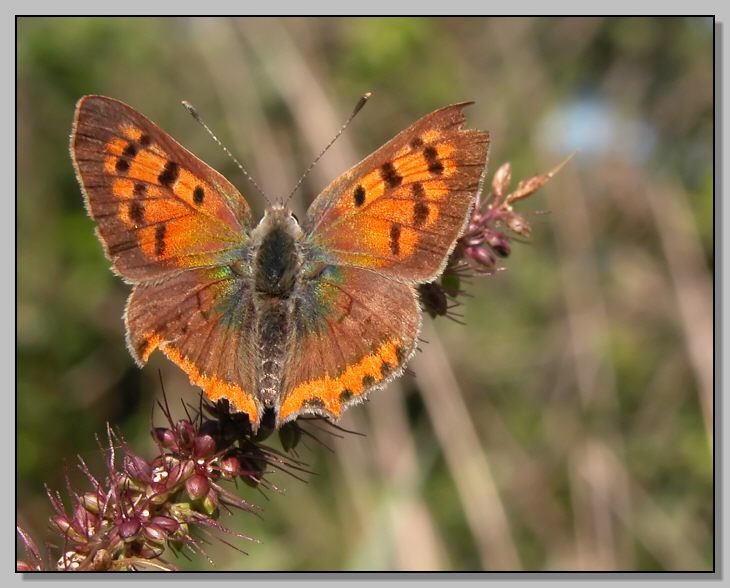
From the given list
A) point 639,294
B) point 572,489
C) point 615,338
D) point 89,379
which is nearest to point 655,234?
point 639,294

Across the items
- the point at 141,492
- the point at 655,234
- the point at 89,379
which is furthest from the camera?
the point at 655,234

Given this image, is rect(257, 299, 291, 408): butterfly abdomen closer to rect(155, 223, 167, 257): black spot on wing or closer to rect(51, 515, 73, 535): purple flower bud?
rect(155, 223, 167, 257): black spot on wing

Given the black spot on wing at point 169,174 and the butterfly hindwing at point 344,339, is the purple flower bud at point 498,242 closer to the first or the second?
the butterfly hindwing at point 344,339

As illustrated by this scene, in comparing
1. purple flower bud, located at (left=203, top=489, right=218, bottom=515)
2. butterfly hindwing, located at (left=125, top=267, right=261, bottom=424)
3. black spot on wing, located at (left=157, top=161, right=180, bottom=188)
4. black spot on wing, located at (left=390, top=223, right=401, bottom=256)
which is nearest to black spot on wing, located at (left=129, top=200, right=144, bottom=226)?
black spot on wing, located at (left=157, top=161, right=180, bottom=188)

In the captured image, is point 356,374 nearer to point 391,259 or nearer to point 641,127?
point 391,259

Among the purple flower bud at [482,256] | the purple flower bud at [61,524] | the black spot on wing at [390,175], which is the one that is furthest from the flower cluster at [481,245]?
the purple flower bud at [61,524]

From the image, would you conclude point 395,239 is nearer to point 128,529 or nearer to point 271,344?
point 271,344
